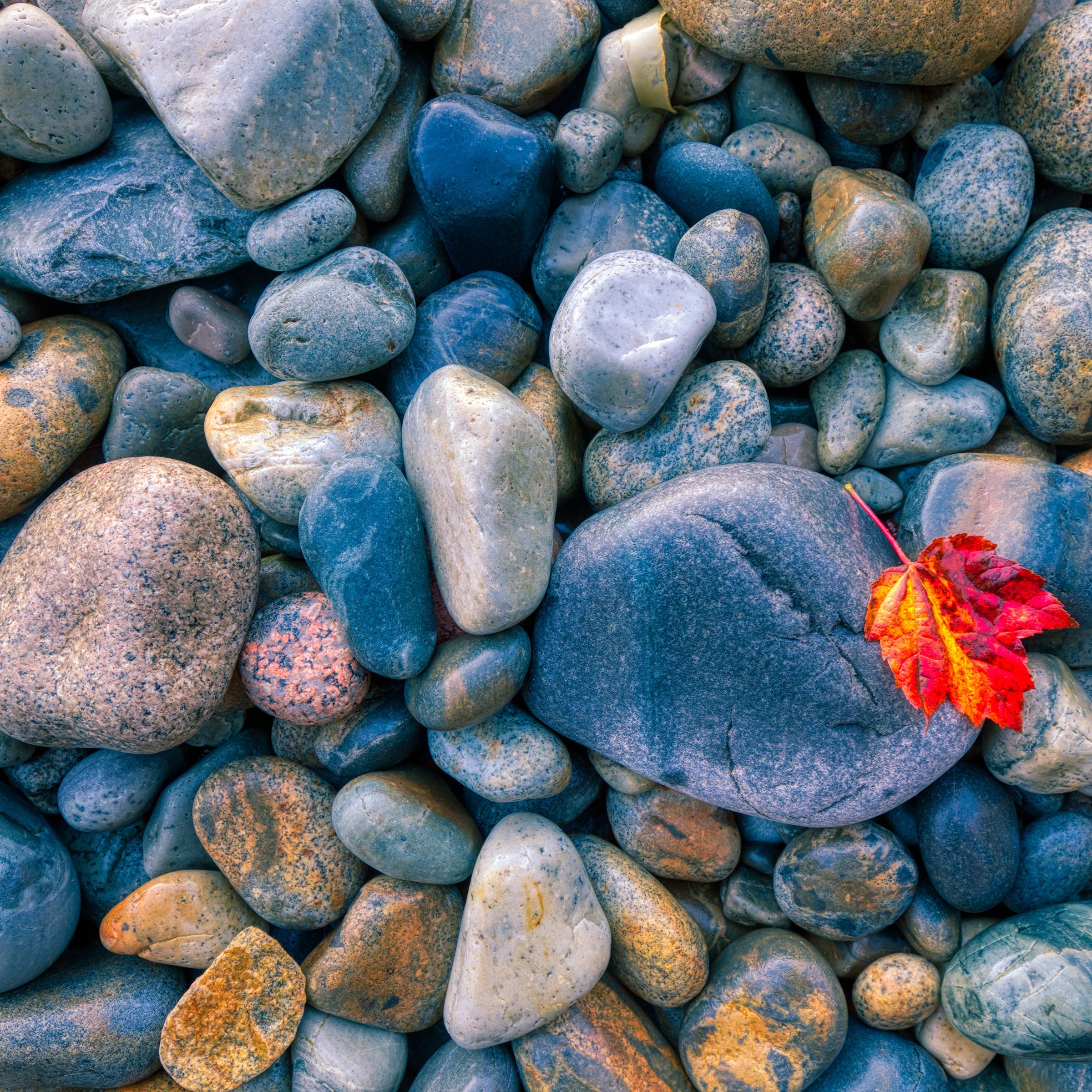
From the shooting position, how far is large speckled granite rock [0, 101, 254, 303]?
2.52 m

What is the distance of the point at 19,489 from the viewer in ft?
8.20

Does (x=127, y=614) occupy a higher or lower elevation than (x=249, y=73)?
lower

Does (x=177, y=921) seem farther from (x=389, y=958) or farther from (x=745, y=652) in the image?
(x=745, y=652)

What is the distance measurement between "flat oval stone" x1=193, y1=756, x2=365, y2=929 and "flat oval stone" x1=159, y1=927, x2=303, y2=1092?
138 millimetres

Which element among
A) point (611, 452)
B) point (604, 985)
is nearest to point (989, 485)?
point (611, 452)

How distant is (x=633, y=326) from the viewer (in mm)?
2289

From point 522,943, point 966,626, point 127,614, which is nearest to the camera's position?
point 966,626

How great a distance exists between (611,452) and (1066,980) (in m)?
2.24

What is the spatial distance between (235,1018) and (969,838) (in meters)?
2.57

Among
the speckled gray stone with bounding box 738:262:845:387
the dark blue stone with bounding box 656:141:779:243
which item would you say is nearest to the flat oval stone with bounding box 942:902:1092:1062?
the speckled gray stone with bounding box 738:262:845:387

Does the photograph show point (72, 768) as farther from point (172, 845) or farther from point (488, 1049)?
point (488, 1049)

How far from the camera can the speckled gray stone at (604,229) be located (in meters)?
2.60

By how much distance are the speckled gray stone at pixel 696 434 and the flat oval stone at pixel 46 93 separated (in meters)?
2.14

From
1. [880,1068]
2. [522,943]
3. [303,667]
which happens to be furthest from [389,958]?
[880,1068]
